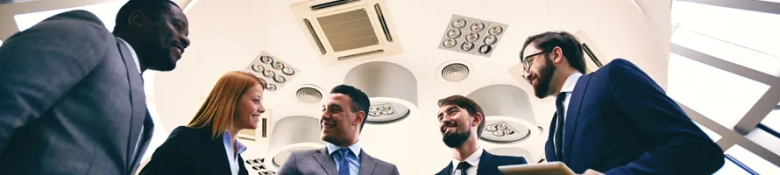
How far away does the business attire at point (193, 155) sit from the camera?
102 inches

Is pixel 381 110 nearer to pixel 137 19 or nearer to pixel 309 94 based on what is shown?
pixel 309 94

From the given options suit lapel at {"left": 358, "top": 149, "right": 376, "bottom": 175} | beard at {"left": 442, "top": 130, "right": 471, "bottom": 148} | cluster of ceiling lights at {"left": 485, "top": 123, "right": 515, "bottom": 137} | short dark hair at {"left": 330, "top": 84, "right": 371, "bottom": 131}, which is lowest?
cluster of ceiling lights at {"left": 485, "top": 123, "right": 515, "bottom": 137}

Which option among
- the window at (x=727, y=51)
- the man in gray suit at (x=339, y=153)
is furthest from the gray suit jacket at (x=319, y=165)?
the window at (x=727, y=51)

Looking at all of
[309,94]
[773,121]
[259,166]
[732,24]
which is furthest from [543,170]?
[259,166]

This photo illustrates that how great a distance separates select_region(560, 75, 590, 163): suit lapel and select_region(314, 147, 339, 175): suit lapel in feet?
4.10

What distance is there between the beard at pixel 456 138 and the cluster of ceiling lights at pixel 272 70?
3.11 metres

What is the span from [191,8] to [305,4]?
0.99 m

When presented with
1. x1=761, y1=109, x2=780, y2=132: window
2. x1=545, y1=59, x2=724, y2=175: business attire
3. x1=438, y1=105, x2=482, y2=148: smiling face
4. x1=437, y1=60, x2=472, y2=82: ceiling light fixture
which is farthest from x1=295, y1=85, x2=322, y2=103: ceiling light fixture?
x1=761, y1=109, x2=780, y2=132: window

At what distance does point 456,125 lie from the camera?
350 centimetres

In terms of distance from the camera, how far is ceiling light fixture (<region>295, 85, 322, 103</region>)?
6.77 m

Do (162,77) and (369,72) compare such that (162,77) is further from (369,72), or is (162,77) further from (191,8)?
(369,72)

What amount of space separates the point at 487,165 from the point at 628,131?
100 centimetres

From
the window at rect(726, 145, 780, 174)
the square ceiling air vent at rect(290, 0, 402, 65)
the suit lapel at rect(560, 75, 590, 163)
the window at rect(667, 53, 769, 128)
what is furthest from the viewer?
the window at rect(726, 145, 780, 174)

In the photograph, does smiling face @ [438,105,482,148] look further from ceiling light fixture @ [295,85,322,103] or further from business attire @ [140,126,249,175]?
ceiling light fixture @ [295,85,322,103]
